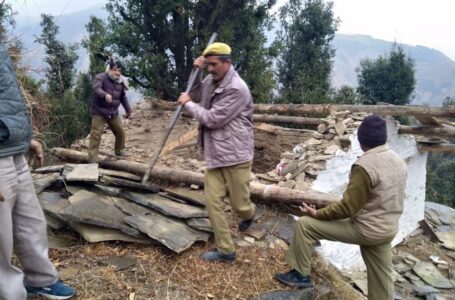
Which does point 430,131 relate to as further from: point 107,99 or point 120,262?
point 120,262

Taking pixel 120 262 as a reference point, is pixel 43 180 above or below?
above

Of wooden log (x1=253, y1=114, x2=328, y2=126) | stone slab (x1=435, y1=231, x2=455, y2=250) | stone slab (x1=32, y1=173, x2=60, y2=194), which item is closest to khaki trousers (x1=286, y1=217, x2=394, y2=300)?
stone slab (x1=32, y1=173, x2=60, y2=194)

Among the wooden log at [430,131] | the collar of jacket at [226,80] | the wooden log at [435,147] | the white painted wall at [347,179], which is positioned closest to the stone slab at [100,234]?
the collar of jacket at [226,80]

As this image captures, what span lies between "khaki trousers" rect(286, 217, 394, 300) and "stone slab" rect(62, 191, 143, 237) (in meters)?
1.68

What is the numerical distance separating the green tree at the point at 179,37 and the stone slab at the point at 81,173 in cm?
873

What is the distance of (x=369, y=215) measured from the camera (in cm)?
350

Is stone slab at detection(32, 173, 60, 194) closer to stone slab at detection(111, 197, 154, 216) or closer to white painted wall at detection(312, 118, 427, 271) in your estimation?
stone slab at detection(111, 197, 154, 216)

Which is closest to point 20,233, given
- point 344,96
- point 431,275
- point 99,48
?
point 431,275

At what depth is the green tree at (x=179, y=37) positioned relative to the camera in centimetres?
1364

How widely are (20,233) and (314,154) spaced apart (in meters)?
4.73

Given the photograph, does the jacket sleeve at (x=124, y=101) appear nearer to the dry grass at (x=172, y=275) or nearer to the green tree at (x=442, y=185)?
the dry grass at (x=172, y=275)

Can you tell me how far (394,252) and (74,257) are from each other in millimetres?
7277

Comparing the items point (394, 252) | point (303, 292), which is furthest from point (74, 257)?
point (394, 252)

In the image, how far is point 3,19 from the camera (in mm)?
5762
